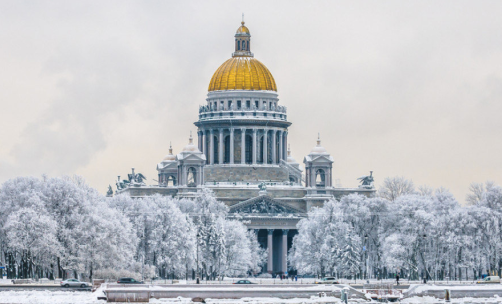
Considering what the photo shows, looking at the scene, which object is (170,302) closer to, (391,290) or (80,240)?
(391,290)

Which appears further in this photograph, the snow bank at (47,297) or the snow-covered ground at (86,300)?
the snow-covered ground at (86,300)

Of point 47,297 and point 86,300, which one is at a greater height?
point 47,297

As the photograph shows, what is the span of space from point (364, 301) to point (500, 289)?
43.1ft

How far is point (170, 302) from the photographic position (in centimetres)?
13612

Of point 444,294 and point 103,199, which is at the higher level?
point 103,199

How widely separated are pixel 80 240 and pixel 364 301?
1695 inches

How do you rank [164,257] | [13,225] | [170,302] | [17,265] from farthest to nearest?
[164,257] → [17,265] → [13,225] → [170,302]

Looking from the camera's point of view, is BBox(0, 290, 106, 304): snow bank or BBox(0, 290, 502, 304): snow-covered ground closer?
BBox(0, 290, 106, 304): snow bank

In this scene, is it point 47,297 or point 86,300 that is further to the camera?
point 47,297

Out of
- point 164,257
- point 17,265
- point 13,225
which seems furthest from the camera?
point 164,257

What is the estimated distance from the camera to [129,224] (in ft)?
616

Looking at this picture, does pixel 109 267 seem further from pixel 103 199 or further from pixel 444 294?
pixel 444 294

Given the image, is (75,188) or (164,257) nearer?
(75,188)

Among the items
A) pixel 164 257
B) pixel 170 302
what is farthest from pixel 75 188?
pixel 170 302
